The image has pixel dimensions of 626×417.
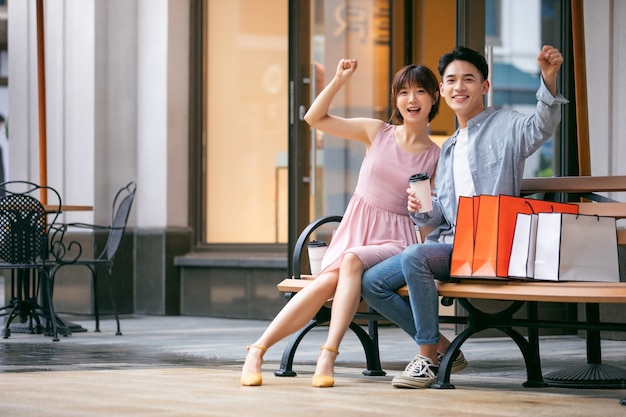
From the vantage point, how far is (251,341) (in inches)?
277

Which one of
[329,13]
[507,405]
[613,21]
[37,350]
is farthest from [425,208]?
[329,13]

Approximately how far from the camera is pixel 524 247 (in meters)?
4.20

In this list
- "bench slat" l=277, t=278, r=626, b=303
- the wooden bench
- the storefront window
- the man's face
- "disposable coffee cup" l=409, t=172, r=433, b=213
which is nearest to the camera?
"bench slat" l=277, t=278, r=626, b=303

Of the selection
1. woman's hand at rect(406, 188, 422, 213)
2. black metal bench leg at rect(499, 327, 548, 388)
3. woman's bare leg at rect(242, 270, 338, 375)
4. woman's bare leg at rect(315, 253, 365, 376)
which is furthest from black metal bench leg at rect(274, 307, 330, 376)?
black metal bench leg at rect(499, 327, 548, 388)

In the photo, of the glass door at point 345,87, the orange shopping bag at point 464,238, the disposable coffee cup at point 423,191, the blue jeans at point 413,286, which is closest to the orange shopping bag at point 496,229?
the orange shopping bag at point 464,238

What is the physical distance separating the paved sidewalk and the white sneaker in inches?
2.1

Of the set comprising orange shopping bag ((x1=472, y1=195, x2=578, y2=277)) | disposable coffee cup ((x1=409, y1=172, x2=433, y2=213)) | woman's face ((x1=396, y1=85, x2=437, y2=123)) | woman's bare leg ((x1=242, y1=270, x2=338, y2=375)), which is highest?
woman's face ((x1=396, y1=85, x2=437, y2=123))

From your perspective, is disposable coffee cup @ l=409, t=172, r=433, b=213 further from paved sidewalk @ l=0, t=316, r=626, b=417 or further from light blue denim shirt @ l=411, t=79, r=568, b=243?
paved sidewalk @ l=0, t=316, r=626, b=417

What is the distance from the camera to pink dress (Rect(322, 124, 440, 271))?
4820mm

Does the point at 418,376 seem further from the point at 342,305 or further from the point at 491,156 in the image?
the point at 491,156

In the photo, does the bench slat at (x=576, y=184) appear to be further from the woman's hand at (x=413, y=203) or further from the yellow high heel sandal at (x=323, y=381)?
the yellow high heel sandal at (x=323, y=381)

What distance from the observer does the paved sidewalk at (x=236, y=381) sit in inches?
150

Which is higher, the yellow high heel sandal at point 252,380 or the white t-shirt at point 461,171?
the white t-shirt at point 461,171

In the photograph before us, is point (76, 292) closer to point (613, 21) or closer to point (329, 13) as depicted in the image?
point (329, 13)
